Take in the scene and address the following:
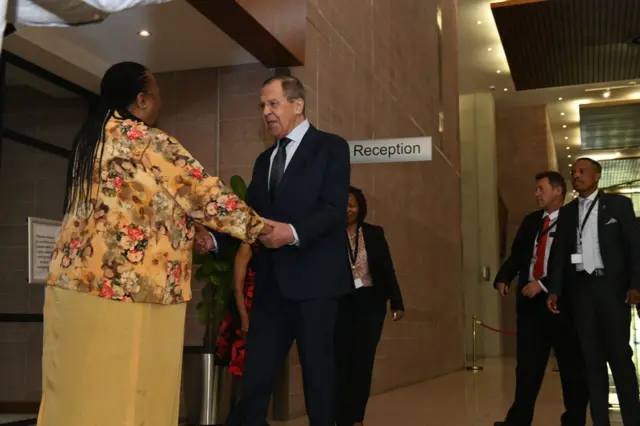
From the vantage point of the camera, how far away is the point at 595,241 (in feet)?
14.5

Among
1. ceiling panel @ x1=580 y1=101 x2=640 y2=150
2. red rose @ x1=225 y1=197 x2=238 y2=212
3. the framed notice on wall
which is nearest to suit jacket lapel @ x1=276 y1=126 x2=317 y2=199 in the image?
red rose @ x1=225 y1=197 x2=238 y2=212

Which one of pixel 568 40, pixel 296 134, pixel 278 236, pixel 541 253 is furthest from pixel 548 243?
pixel 568 40

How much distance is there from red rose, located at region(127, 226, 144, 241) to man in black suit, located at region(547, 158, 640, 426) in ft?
10.1

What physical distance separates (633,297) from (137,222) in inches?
124

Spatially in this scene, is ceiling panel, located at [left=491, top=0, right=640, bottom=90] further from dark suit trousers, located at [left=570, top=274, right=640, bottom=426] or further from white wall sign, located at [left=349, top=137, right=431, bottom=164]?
dark suit trousers, located at [left=570, top=274, right=640, bottom=426]

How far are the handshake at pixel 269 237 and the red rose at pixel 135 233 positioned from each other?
20.7 inches

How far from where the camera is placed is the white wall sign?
18.8 ft

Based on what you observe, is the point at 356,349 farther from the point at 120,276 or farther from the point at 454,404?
the point at 120,276

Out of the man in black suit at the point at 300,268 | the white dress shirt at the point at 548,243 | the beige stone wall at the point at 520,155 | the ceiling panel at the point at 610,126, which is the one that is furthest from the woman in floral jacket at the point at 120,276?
the ceiling panel at the point at 610,126

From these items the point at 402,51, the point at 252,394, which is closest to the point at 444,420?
the point at 252,394

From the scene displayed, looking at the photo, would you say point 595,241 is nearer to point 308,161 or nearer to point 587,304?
point 587,304

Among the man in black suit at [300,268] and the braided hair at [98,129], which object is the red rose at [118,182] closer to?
the braided hair at [98,129]

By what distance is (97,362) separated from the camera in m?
2.06

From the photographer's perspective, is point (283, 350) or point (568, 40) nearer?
point (283, 350)
